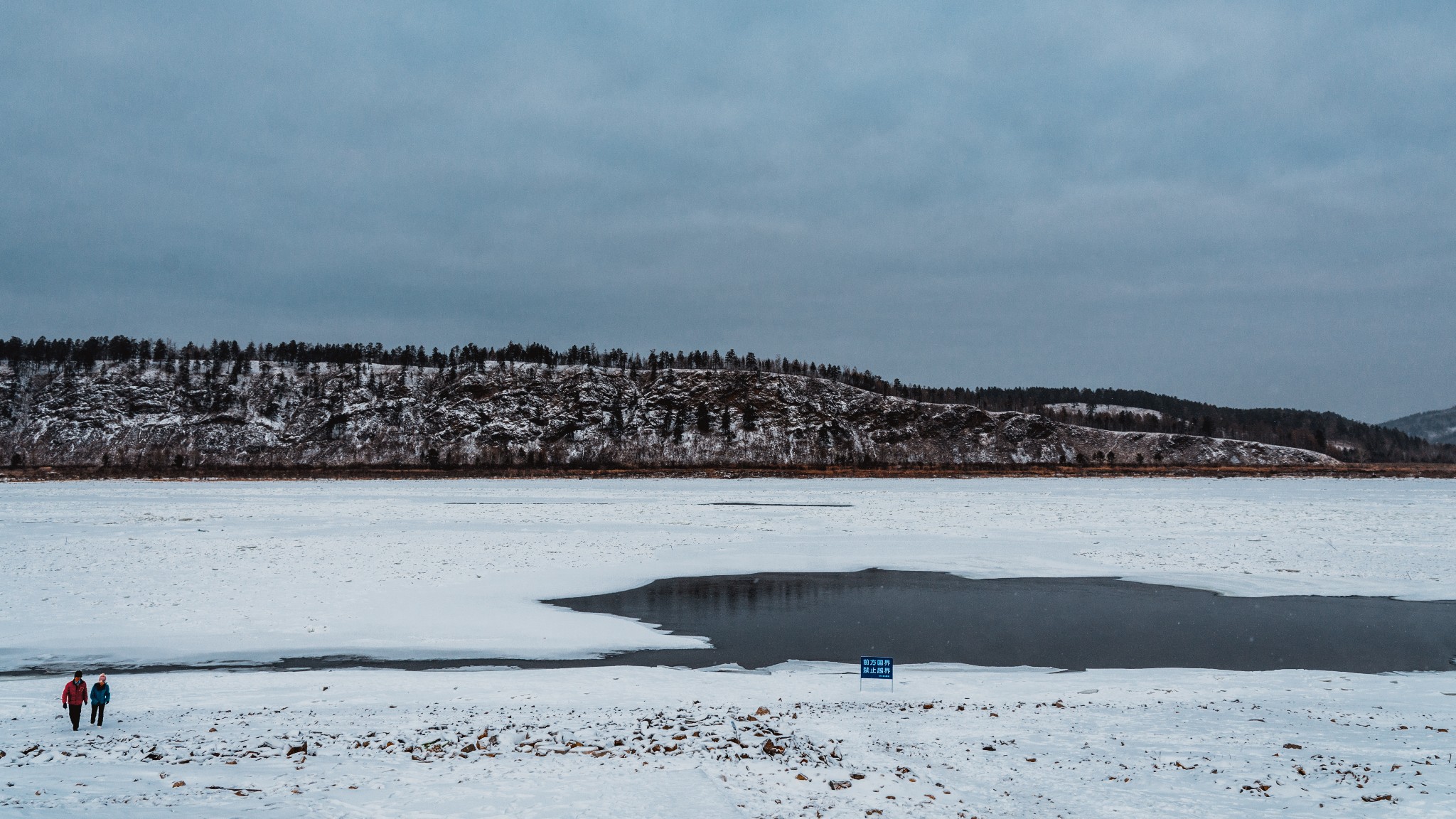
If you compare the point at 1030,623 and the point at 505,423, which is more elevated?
the point at 505,423

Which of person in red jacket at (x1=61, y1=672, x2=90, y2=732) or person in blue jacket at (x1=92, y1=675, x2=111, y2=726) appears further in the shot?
person in blue jacket at (x1=92, y1=675, x2=111, y2=726)

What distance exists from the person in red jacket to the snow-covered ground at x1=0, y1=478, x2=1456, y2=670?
468 cm

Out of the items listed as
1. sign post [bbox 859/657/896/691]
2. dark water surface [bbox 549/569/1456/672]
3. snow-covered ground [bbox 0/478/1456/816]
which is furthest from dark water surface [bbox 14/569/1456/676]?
sign post [bbox 859/657/896/691]

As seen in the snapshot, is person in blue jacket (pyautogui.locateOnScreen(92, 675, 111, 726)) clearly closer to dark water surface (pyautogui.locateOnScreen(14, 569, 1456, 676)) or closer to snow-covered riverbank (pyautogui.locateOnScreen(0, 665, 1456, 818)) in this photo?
snow-covered riverbank (pyautogui.locateOnScreen(0, 665, 1456, 818))

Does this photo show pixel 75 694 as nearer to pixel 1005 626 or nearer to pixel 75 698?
pixel 75 698

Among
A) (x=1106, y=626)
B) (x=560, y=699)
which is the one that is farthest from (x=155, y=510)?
(x=1106, y=626)

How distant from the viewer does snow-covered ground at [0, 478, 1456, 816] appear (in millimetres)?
8461

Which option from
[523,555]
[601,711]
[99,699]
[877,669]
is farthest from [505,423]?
[877,669]

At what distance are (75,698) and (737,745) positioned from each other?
8994mm

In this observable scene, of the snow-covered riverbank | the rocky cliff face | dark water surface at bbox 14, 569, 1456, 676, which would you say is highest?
the rocky cliff face

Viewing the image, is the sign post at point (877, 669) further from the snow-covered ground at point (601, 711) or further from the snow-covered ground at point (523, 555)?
the snow-covered ground at point (523, 555)

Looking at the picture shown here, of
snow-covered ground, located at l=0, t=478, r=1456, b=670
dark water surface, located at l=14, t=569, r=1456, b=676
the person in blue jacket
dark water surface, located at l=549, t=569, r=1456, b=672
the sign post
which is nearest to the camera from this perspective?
the person in blue jacket

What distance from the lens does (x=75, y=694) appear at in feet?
35.4

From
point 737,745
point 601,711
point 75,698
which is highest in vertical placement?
point 75,698
